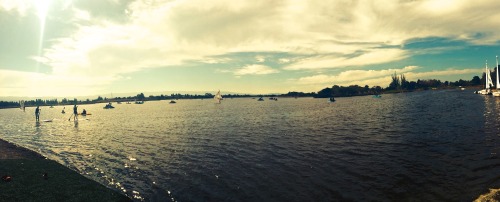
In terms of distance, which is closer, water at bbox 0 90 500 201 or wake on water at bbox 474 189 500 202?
wake on water at bbox 474 189 500 202

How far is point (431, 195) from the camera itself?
693 inches

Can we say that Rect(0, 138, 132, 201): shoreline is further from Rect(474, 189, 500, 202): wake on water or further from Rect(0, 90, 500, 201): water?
Rect(474, 189, 500, 202): wake on water

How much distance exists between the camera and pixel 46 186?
1808 centimetres

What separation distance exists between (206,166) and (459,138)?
31.3 m

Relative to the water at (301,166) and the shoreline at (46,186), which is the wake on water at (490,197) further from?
the shoreline at (46,186)

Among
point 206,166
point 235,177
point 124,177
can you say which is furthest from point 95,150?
point 235,177

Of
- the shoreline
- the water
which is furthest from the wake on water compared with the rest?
the shoreline

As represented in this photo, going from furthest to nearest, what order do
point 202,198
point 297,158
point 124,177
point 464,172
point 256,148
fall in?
point 256,148, point 297,158, point 124,177, point 464,172, point 202,198

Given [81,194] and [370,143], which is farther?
[370,143]

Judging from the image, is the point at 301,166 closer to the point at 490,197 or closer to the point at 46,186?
the point at 490,197

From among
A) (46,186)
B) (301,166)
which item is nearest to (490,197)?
(301,166)

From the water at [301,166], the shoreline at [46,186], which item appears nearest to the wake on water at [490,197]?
the water at [301,166]

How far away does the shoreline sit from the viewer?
16344mm

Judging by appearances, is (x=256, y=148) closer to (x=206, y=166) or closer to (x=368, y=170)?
(x=206, y=166)
